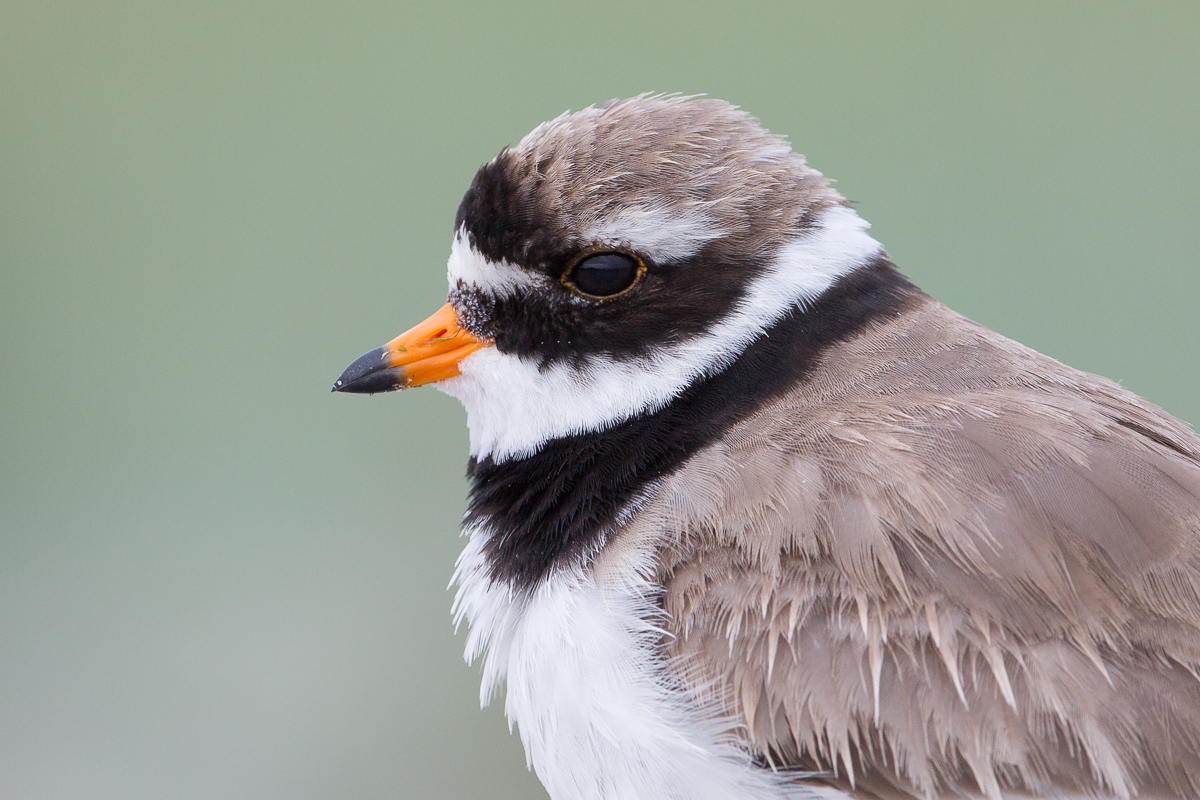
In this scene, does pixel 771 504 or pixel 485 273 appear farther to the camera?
pixel 485 273

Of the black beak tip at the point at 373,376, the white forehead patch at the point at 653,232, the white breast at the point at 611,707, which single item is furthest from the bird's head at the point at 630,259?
the white breast at the point at 611,707

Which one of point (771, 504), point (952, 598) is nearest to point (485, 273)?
point (771, 504)

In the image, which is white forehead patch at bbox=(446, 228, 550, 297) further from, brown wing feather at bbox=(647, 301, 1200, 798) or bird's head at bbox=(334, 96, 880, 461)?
brown wing feather at bbox=(647, 301, 1200, 798)

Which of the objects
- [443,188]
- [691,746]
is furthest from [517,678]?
[443,188]

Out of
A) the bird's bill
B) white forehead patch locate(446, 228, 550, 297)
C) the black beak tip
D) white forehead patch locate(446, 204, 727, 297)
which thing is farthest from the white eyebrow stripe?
the black beak tip

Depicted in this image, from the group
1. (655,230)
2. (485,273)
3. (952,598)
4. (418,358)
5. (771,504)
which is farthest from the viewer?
(418,358)

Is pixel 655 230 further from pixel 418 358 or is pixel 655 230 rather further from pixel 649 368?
pixel 418 358

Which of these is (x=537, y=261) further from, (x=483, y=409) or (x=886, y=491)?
(x=886, y=491)
